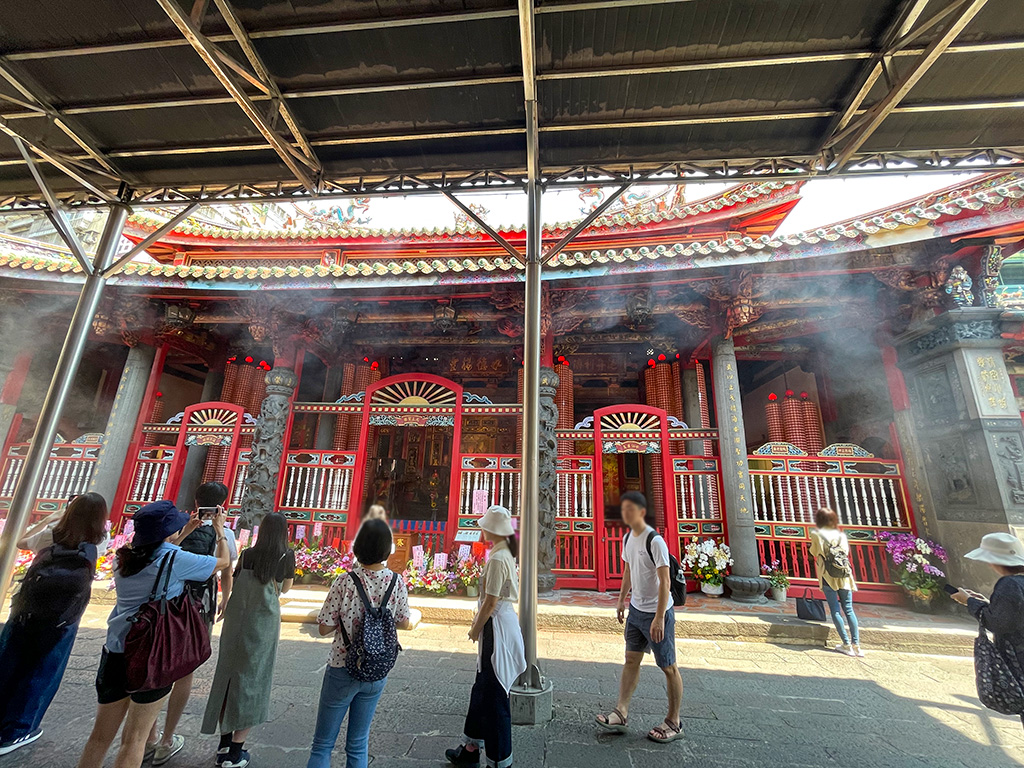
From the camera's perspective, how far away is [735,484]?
6.76 m

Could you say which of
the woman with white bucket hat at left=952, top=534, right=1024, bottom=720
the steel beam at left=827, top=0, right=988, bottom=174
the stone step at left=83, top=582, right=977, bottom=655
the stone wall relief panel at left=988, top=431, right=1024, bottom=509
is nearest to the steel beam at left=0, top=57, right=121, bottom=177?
the stone step at left=83, top=582, right=977, bottom=655

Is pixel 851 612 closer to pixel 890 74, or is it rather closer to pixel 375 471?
pixel 890 74

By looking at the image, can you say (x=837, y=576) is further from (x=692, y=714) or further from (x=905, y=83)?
(x=905, y=83)

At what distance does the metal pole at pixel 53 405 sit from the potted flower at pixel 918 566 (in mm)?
10119

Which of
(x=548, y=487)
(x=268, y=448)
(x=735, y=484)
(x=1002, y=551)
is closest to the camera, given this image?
(x=1002, y=551)

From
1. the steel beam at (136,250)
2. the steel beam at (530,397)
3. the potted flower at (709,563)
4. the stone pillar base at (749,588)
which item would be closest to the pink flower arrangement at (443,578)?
the steel beam at (530,397)

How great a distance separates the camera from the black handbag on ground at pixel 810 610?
552 cm

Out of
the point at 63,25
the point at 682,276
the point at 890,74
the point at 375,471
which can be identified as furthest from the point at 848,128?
the point at 375,471

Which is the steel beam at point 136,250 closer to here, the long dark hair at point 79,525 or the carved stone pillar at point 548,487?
the long dark hair at point 79,525

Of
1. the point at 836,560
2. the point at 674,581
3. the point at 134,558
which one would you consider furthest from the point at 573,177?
the point at 836,560

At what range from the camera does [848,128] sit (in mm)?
3930

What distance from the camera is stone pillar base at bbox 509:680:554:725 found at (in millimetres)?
3314

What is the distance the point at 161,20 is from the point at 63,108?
5.41ft

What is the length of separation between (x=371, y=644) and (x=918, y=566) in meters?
7.68
